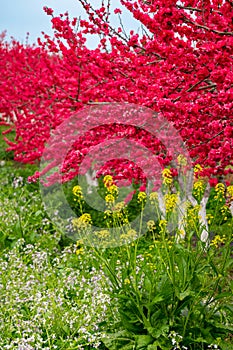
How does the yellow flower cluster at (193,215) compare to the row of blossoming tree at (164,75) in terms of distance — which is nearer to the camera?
the yellow flower cluster at (193,215)

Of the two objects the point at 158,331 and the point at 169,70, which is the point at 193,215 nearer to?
the point at 158,331

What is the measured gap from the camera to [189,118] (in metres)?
5.34

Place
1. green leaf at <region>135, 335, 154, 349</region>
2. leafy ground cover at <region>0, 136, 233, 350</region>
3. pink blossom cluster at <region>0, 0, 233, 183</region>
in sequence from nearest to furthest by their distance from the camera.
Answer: green leaf at <region>135, 335, 154, 349</region> < leafy ground cover at <region>0, 136, 233, 350</region> < pink blossom cluster at <region>0, 0, 233, 183</region>

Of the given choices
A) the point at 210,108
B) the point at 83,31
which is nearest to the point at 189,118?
the point at 210,108

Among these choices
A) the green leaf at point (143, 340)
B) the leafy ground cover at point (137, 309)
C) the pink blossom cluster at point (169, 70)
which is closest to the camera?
the green leaf at point (143, 340)

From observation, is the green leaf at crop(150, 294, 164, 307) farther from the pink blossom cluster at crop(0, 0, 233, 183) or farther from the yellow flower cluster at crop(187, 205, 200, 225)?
the pink blossom cluster at crop(0, 0, 233, 183)

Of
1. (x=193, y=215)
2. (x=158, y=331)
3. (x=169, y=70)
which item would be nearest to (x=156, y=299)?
(x=158, y=331)

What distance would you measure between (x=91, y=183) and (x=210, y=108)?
6.57 meters

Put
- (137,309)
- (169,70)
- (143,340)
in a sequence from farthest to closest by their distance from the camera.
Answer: (169,70) < (137,309) < (143,340)

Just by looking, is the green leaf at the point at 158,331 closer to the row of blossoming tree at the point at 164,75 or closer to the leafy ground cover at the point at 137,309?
the leafy ground cover at the point at 137,309

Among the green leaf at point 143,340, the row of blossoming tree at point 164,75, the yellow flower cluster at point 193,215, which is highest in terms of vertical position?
the row of blossoming tree at point 164,75

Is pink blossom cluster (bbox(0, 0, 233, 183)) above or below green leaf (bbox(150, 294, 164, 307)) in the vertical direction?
above

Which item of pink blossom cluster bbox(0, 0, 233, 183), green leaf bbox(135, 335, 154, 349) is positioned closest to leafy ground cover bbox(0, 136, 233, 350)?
green leaf bbox(135, 335, 154, 349)

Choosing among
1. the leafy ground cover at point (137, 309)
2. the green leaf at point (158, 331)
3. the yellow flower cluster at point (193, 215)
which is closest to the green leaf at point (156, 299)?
the leafy ground cover at point (137, 309)
